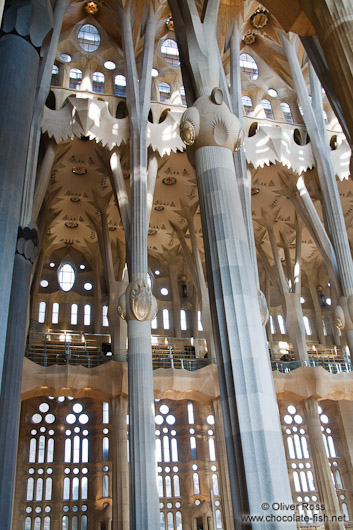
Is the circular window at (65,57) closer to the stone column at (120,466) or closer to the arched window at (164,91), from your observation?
the arched window at (164,91)

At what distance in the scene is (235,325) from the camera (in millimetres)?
6188

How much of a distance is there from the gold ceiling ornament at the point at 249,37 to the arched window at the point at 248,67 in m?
0.61

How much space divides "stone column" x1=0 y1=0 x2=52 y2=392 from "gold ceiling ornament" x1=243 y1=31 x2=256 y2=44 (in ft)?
44.3

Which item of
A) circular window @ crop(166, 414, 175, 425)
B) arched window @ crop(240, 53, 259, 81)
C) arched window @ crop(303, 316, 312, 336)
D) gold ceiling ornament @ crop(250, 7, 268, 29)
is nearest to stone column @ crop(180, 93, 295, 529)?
gold ceiling ornament @ crop(250, 7, 268, 29)

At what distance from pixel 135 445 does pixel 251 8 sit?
17.1m

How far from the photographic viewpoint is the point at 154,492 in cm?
1112

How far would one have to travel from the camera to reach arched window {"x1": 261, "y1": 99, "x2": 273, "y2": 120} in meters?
21.4

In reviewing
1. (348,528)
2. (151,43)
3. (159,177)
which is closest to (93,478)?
(348,528)

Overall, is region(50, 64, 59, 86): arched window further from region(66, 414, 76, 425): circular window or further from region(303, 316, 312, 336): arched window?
region(303, 316, 312, 336): arched window

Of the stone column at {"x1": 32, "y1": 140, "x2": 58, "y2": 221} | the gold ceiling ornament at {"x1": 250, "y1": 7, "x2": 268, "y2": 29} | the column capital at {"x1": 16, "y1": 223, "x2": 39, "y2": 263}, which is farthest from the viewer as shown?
the gold ceiling ornament at {"x1": 250, "y1": 7, "x2": 268, "y2": 29}

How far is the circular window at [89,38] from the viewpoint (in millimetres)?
19969

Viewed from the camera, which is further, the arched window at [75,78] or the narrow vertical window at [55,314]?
the narrow vertical window at [55,314]

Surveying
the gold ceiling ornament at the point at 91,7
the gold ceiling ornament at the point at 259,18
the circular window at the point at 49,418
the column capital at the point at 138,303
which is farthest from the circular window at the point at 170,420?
the gold ceiling ornament at the point at 259,18

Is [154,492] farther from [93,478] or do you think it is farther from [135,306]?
[93,478]
